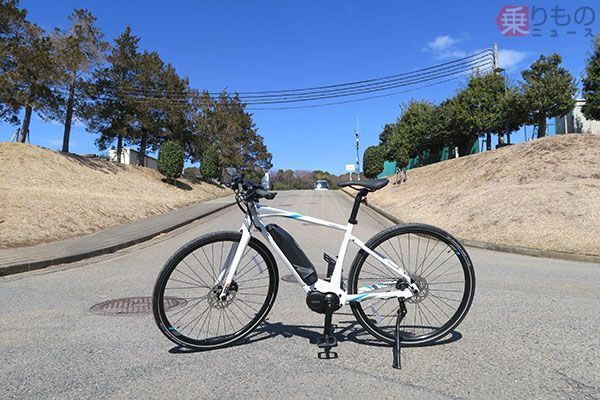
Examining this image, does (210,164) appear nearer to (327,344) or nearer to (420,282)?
(420,282)

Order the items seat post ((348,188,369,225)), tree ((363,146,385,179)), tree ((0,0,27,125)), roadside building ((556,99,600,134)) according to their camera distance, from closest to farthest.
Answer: seat post ((348,188,369,225)), tree ((0,0,27,125)), roadside building ((556,99,600,134)), tree ((363,146,385,179))

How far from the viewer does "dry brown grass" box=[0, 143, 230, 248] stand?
1223 centimetres

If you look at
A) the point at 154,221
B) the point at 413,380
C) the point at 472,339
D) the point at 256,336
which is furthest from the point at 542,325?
the point at 154,221

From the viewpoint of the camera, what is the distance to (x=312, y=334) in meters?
4.16

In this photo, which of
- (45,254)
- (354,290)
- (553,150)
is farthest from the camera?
(553,150)

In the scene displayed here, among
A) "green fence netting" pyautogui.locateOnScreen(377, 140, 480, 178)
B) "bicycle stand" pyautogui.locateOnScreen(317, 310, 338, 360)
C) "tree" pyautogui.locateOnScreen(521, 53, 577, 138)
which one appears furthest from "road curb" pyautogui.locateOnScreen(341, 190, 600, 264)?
"green fence netting" pyautogui.locateOnScreen(377, 140, 480, 178)

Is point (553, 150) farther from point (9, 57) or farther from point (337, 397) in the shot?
point (9, 57)

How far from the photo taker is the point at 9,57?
22984mm

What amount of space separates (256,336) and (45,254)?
704cm

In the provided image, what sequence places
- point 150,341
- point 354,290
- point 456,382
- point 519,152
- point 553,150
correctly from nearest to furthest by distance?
point 456,382 < point 354,290 < point 150,341 < point 553,150 < point 519,152

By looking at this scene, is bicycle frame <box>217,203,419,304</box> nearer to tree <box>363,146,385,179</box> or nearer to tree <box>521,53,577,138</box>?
tree <box>521,53,577,138</box>

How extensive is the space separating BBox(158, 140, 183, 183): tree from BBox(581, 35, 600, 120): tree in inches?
1044

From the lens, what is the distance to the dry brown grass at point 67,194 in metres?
12.2

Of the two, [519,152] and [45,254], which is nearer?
[45,254]
